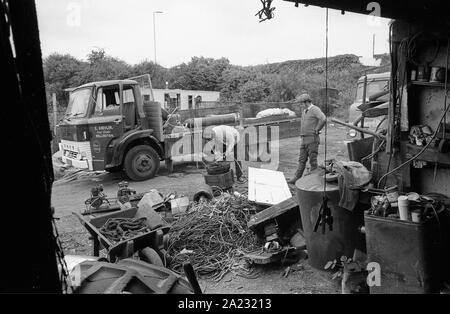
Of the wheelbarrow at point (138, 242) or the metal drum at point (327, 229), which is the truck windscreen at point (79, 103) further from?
the metal drum at point (327, 229)

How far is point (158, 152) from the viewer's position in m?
10.6

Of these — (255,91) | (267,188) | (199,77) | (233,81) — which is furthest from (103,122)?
(199,77)

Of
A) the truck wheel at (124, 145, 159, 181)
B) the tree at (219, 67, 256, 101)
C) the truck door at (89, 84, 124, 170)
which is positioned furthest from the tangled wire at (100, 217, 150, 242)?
the tree at (219, 67, 256, 101)

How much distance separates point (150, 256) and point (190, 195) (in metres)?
3.82

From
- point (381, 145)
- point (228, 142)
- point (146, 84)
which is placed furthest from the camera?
point (146, 84)

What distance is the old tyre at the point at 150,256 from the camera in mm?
4441

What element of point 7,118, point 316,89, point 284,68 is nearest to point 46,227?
point 7,118

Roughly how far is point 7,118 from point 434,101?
4.61 m

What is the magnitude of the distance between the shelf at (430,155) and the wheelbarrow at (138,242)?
3.23m

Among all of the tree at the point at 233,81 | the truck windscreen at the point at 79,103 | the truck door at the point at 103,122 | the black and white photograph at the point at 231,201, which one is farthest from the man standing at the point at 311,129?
the tree at the point at 233,81

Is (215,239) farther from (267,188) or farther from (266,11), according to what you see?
(266,11)

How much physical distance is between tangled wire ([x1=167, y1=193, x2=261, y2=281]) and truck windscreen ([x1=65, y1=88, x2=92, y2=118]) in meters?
4.76

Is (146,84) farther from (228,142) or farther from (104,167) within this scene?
(228,142)

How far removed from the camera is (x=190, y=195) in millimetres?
8289
